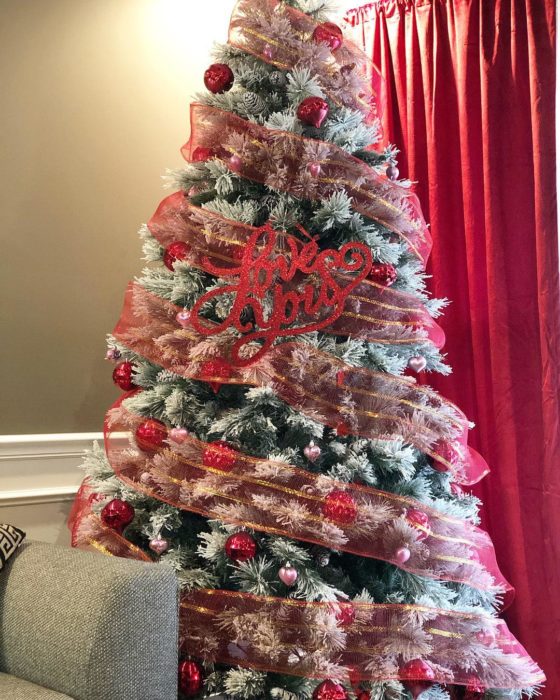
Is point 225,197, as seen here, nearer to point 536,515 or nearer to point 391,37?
point 391,37

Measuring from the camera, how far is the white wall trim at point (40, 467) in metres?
2.08

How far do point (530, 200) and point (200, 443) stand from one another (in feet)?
4.46

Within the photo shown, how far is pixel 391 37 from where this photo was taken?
8.20ft

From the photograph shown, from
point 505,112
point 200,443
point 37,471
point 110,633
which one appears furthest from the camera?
point 505,112

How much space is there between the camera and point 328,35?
187 cm

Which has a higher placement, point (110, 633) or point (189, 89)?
point (189, 89)

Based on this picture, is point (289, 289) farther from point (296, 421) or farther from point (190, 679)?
point (190, 679)

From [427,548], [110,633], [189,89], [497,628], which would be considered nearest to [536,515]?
[497,628]

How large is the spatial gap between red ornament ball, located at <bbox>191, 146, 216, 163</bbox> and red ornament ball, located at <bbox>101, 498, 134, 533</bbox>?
3.09 feet

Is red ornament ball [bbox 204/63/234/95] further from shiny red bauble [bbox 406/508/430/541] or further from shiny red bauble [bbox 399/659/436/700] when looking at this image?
shiny red bauble [bbox 399/659/436/700]

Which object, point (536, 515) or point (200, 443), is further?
point (536, 515)

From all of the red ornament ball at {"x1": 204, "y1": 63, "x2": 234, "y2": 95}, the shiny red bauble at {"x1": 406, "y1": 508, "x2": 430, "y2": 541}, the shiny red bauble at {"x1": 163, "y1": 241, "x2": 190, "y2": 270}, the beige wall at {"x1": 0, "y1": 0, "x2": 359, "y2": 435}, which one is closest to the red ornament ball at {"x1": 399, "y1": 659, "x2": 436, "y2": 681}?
the shiny red bauble at {"x1": 406, "y1": 508, "x2": 430, "y2": 541}

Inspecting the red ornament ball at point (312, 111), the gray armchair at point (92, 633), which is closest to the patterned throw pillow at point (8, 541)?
the gray armchair at point (92, 633)

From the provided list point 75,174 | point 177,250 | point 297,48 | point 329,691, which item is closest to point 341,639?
point 329,691
